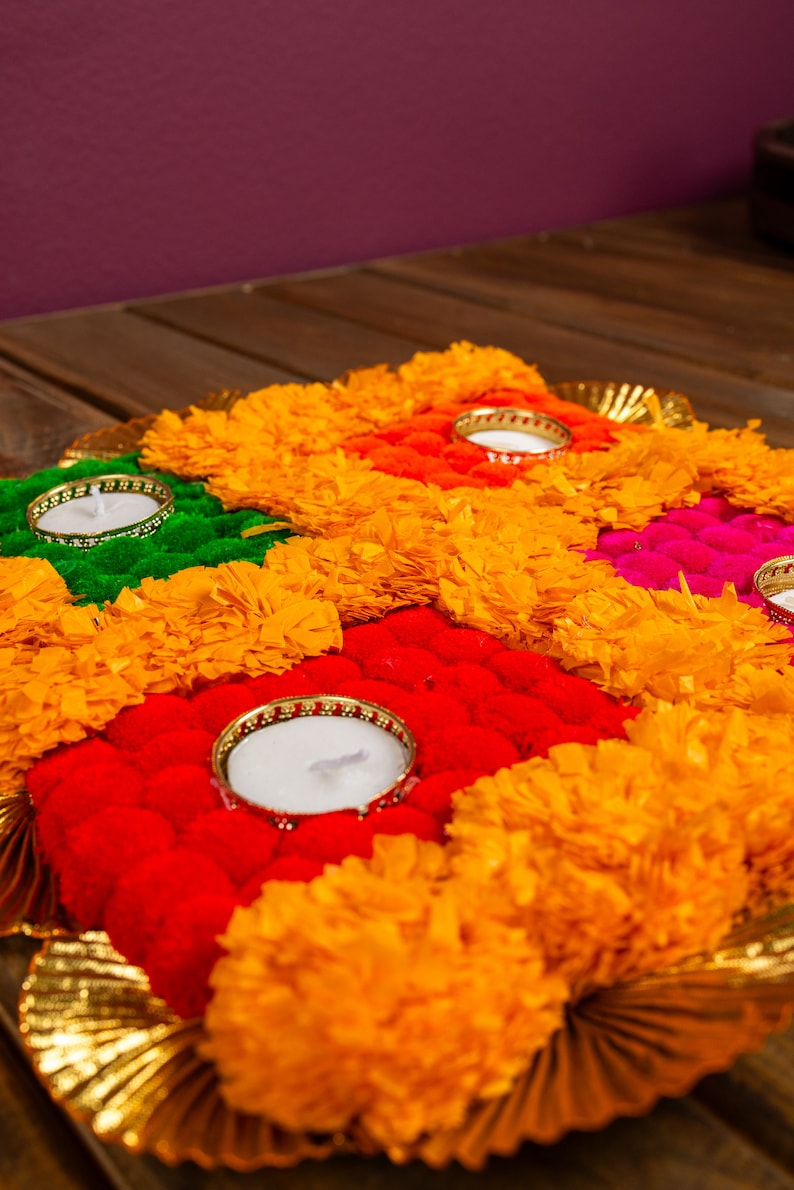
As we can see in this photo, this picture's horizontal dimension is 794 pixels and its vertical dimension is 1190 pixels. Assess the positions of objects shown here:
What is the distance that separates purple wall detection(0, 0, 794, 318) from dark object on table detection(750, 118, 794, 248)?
295 millimetres

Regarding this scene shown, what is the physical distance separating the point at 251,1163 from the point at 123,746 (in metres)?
0.21

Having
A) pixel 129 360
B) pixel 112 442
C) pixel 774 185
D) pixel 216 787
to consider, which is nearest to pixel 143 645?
pixel 216 787

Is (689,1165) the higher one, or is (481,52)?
(481,52)

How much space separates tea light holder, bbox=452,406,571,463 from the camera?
75cm

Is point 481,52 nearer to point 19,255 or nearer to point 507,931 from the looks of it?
point 19,255

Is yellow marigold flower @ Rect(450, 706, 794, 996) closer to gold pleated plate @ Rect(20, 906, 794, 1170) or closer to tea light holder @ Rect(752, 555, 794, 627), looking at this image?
gold pleated plate @ Rect(20, 906, 794, 1170)

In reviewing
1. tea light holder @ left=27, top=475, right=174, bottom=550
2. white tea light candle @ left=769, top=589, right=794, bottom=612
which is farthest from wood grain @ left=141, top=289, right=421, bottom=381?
white tea light candle @ left=769, top=589, right=794, bottom=612

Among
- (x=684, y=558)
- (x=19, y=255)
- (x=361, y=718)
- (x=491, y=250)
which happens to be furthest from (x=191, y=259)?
Answer: (x=361, y=718)

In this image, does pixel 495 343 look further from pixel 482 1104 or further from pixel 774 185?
pixel 482 1104

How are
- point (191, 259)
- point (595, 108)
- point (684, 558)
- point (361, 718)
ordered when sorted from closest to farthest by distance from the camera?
point (361, 718)
point (684, 558)
point (191, 259)
point (595, 108)

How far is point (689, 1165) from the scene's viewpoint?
31 cm

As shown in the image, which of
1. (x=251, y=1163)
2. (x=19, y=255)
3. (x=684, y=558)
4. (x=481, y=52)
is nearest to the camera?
(x=251, y=1163)

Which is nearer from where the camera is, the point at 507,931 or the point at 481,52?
the point at 507,931

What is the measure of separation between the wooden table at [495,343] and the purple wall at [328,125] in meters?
0.05
